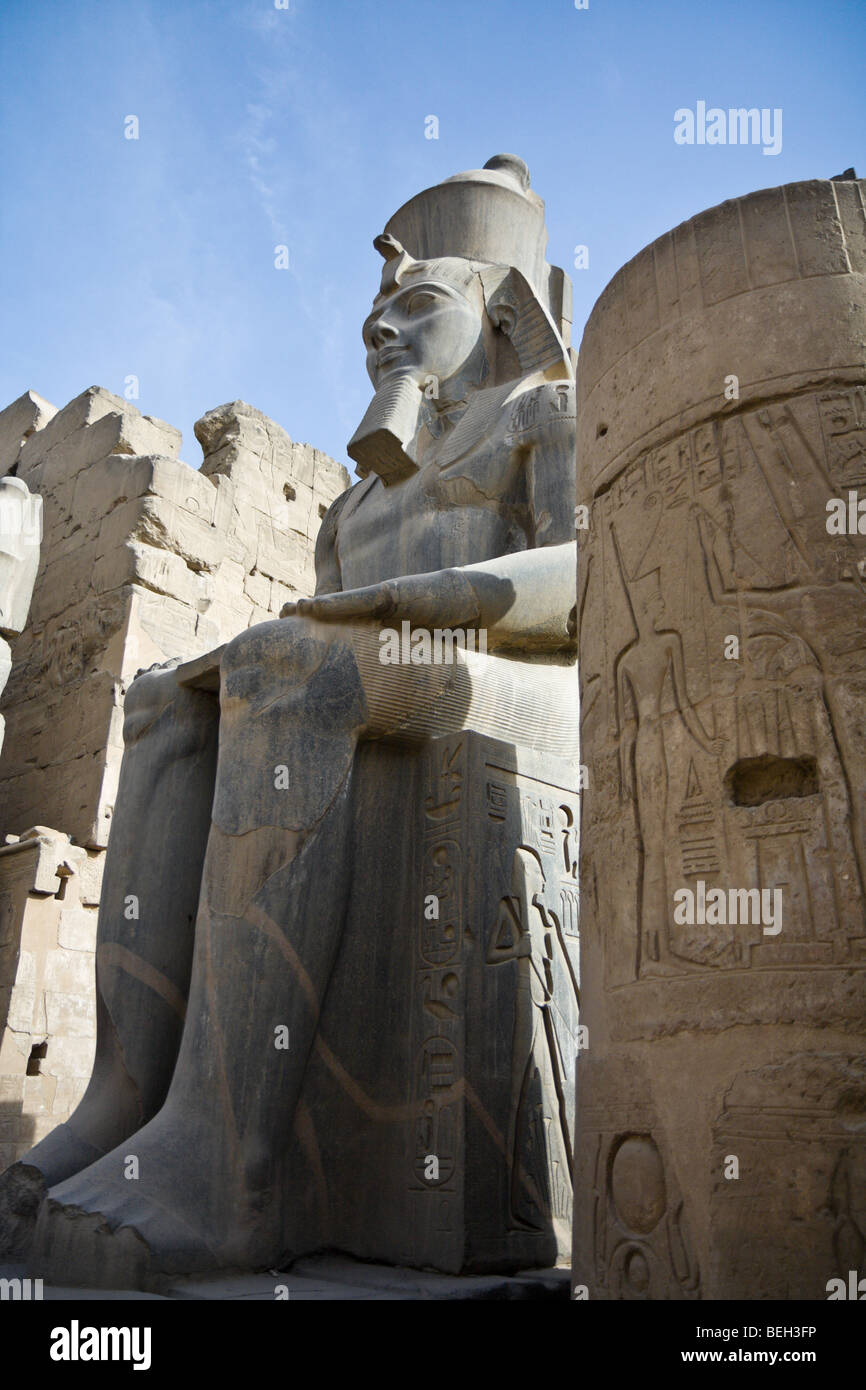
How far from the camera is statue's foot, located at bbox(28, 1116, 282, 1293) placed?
2.20 metres

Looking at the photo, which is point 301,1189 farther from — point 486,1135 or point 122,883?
point 122,883

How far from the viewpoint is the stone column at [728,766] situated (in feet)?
5.64

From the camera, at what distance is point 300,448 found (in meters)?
9.12

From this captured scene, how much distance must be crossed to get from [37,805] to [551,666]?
16.6ft

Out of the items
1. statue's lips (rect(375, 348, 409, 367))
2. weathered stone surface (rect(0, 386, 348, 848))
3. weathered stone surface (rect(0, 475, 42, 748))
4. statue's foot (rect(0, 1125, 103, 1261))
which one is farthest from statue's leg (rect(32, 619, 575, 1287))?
weathered stone surface (rect(0, 475, 42, 748))

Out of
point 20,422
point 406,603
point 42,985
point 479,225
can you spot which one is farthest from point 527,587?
point 20,422

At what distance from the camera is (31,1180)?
8.93 feet

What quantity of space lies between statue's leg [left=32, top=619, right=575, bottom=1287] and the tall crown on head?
209 cm

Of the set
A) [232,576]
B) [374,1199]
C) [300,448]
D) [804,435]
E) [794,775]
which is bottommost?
[374,1199]

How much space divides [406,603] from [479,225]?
2.19m

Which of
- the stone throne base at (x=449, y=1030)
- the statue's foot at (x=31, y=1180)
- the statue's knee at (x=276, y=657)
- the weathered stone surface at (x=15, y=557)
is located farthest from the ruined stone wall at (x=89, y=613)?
the statue's knee at (x=276, y=657)

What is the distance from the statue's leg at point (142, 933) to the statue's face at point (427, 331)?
1.41 m

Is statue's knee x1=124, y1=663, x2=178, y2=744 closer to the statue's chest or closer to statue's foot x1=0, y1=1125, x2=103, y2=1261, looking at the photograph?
the statue's chest

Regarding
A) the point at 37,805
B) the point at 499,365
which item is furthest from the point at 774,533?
the point at 37,805
